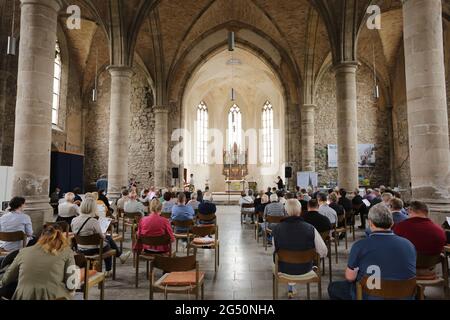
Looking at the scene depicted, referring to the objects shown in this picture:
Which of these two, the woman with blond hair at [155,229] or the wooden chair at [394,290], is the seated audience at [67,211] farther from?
the wooden chair at [394,290]

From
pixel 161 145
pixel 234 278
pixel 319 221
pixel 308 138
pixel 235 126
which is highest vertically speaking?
pixel 235 126

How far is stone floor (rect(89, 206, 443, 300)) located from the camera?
4.09 metres

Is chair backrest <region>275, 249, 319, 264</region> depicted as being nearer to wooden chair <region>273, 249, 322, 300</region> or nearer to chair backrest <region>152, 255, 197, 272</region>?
wooden chair <region>273, 249, 322, 300</region>

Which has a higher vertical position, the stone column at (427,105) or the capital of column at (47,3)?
the capital of column at (47,3)

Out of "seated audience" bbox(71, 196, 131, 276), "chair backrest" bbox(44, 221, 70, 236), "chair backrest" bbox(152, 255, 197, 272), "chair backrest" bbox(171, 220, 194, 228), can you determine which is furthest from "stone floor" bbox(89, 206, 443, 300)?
"chair backrest" bbox(152, 255, 197, 272)

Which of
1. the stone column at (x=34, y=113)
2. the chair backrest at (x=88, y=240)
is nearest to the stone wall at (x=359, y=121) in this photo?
the stone column at (x=34, y=113)

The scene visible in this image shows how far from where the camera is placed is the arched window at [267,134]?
1099 inches

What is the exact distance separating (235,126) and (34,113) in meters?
23.9

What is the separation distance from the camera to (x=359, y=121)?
1966cm

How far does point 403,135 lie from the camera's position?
60.0ft

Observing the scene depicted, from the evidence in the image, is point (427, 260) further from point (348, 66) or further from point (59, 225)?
point (348, 66)

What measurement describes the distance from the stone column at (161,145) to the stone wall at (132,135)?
5.72 ft

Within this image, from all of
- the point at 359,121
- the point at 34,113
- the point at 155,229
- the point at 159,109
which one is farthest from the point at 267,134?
the point at 155,229
